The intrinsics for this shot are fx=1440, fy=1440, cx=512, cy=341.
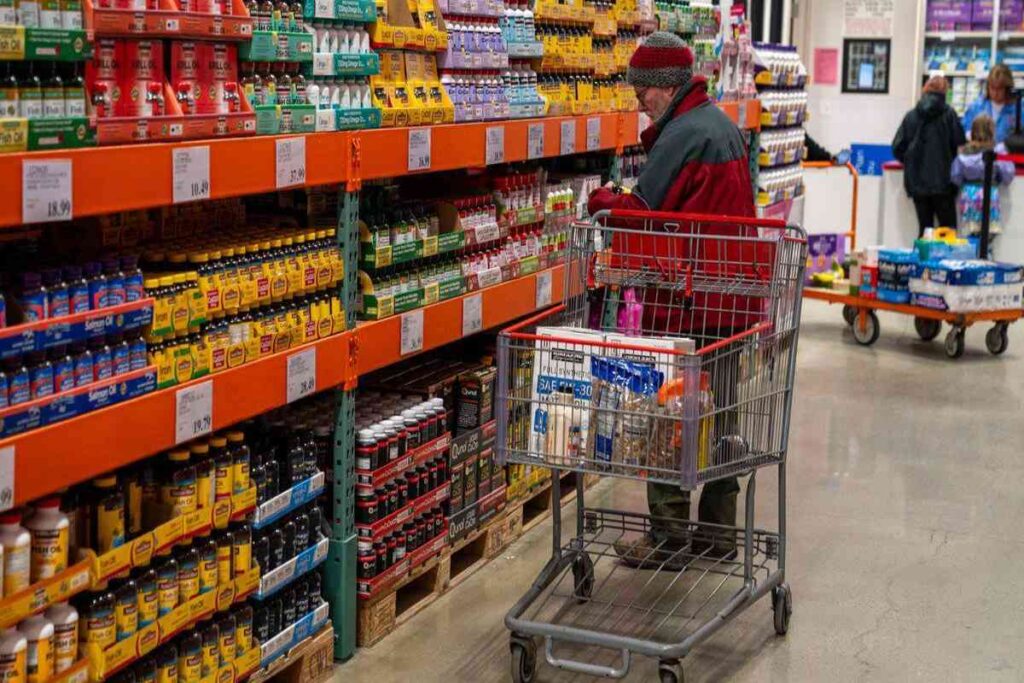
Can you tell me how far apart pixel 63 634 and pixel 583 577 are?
7.11 feet

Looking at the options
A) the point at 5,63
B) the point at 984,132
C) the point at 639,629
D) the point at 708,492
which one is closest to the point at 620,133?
the point at 708,492

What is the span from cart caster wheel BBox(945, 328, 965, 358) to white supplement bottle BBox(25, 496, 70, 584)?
7.75m

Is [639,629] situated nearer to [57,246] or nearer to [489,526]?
[489,526]

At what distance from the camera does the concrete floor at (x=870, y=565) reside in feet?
15.3

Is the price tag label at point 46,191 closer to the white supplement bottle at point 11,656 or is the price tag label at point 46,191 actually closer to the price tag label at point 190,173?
the price tag label at point 190,173

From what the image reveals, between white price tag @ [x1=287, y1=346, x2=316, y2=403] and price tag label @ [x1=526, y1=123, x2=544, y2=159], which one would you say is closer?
white price tag @ [x1=287, y1=346, x2=316, y2=403]

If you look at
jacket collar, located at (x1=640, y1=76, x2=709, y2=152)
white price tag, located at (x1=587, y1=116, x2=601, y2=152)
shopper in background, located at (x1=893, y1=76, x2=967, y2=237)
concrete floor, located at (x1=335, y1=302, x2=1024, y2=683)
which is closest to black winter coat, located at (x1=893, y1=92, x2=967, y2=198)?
shopper in background, located at (x1=893, y1=76, x2=967, y2=237)

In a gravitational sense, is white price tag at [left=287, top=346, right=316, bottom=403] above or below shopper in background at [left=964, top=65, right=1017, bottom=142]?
below

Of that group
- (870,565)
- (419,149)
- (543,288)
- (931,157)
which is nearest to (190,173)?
(419,149)

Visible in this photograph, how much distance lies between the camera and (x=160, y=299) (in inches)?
143

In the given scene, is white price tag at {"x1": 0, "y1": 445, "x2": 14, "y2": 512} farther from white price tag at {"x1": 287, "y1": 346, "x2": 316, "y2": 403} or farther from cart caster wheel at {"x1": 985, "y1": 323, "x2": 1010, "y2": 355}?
cart caster wheel at {"x1": 985, "y1": 323, "x2": 1010, "y2": 355}

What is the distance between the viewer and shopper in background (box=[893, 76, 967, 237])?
1252 cm

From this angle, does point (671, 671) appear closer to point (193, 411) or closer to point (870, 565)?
point (193, 411)

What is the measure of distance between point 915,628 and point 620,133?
2832 mm
